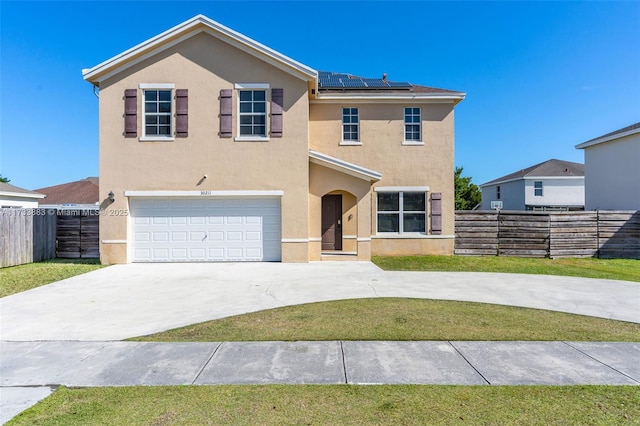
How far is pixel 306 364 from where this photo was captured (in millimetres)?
4387

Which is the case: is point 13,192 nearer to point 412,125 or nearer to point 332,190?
point 332,190

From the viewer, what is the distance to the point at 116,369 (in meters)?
4.27

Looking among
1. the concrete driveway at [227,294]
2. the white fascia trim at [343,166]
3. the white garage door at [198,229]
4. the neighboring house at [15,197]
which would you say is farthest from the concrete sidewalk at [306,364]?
the neighboring house at [15,197]

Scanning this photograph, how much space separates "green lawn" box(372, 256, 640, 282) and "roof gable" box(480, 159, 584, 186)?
18.6 meters

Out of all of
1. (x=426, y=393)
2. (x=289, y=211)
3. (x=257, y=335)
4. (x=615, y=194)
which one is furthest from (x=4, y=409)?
(x=615, y=194)

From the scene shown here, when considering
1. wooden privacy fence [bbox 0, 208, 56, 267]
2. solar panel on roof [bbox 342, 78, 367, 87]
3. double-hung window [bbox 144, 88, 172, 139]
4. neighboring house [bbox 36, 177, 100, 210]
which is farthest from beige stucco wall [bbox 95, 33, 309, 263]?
neighboring house [bbox 36, 177, 100, 210]

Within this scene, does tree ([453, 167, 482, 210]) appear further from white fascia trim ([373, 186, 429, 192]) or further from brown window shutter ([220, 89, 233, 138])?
brown window shutter ([220, 89, 233, 138])

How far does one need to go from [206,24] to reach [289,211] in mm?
7356

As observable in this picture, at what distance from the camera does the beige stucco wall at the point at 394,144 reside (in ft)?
49.5

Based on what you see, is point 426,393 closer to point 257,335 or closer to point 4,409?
point 257,335

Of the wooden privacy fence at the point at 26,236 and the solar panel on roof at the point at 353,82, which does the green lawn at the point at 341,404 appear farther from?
the solar panel on roof at the point at 353,82

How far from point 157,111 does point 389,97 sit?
30.4 ft

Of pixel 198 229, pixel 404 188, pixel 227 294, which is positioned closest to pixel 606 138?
A: pixel 404 188

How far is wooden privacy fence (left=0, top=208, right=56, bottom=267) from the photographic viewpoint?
12023mm
